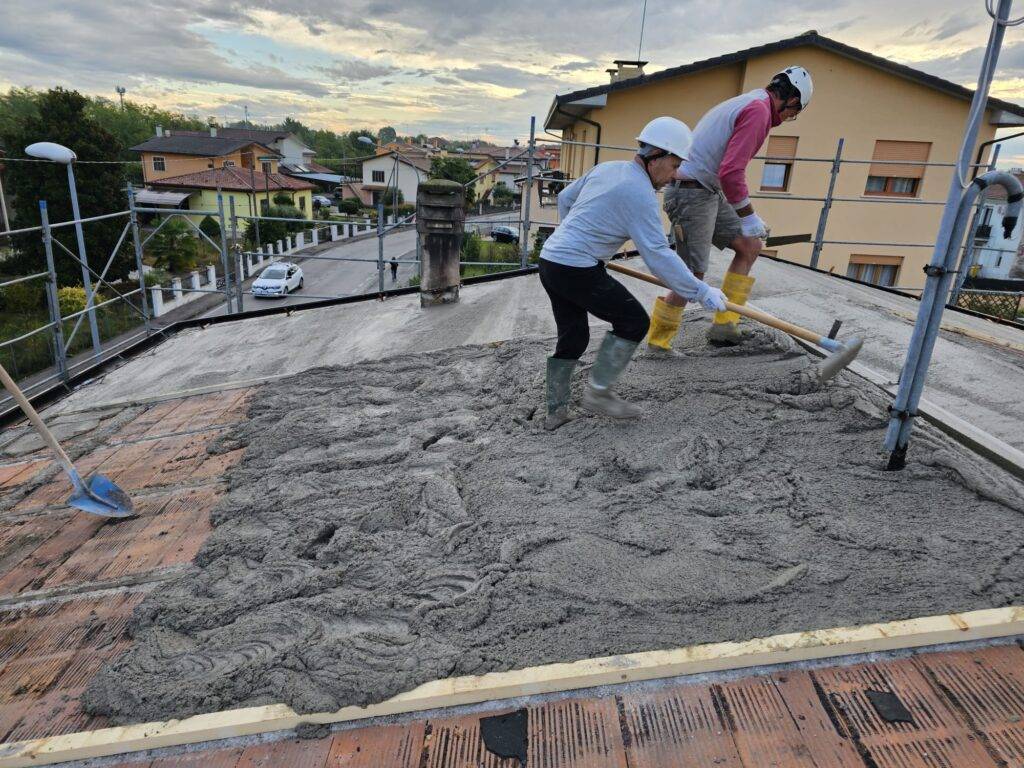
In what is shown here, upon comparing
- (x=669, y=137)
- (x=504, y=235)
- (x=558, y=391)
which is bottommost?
(x=504, y=235)

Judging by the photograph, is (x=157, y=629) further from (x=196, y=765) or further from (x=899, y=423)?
(x=899, y=423)

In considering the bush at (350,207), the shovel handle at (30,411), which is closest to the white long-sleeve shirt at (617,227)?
the shovel handle at (30,411)

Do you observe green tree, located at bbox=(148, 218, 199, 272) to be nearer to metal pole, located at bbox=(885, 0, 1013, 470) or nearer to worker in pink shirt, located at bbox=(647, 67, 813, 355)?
worker in pink shirt, located at bbox=(647, 67, 813, 355)

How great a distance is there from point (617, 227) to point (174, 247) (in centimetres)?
2576

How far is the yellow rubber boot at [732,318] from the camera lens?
3.97 m

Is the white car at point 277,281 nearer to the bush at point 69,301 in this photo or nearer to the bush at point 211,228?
the bush at point 69,301

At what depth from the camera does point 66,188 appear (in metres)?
23.2

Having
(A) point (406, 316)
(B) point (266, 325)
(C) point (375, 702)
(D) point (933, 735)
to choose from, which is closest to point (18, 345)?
(B) point (266, 325)

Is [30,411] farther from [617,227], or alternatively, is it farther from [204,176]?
[204,176]

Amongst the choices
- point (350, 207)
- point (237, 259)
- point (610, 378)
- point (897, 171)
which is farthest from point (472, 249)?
point (350, 207)

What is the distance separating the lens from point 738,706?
169 centimetres

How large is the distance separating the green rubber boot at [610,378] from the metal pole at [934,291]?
1.16 m

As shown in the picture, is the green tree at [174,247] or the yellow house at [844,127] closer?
the yellow house at [844,127]

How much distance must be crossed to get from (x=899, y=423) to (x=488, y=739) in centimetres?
199
